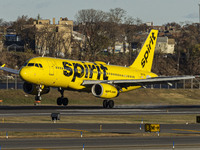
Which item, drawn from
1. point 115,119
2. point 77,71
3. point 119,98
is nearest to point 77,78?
point 77,71

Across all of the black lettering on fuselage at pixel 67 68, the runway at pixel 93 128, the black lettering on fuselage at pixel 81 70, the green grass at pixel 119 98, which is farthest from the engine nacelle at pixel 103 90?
the runway at pixel 93 128

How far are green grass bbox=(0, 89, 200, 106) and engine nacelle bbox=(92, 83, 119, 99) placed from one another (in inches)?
431

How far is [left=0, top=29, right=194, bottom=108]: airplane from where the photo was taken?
57.0 m

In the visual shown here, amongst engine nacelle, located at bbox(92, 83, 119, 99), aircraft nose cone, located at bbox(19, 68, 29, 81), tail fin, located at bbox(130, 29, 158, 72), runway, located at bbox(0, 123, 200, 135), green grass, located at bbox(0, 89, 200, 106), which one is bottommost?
green grass, located at bbox(0, 89, 200, 106)

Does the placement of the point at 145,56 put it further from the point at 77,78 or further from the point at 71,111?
the point at 71,111

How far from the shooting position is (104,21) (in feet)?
595

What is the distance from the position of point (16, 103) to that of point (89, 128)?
31880 millimetres

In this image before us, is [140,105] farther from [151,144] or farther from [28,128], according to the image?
[151,144]

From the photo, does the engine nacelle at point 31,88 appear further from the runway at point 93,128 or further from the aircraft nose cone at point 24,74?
the runway at point 93,128

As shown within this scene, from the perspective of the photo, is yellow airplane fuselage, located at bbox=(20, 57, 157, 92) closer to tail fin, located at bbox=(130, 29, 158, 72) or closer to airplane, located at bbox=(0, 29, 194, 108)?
airplane, located at bbox=(0, 29, 194, 108)

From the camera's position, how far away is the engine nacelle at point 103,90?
60812 mm

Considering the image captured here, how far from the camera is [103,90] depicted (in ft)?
199

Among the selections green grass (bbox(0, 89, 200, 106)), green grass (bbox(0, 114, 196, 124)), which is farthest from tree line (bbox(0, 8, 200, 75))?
green grass (bbox(0, 114, 196, 124))

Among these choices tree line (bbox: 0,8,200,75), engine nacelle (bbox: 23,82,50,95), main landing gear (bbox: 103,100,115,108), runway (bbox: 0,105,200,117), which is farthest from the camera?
tree line (bbox: 0,8,200,75)
